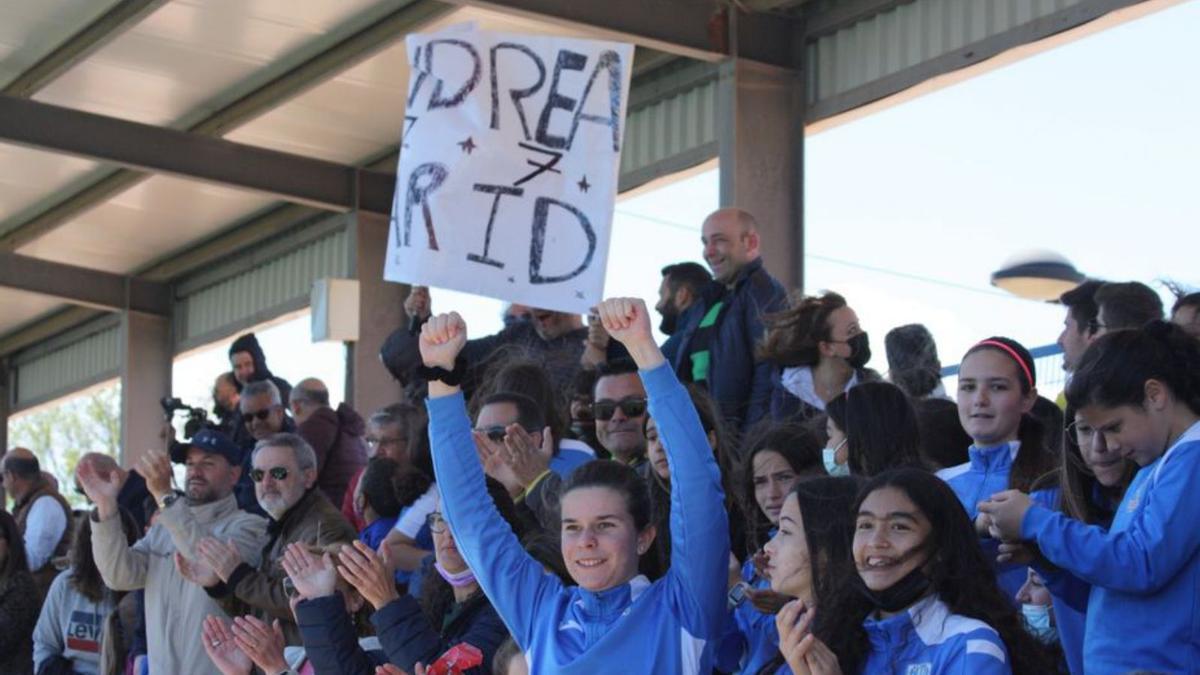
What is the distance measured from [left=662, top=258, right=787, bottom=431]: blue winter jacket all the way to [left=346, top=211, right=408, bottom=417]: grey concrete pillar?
26.6 feet

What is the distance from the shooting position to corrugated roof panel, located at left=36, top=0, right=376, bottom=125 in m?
13.3

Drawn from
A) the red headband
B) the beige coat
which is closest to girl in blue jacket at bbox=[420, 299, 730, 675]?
the red headband

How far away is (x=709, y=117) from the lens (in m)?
13.6

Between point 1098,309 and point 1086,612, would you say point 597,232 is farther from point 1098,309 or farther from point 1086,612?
point 1086,612

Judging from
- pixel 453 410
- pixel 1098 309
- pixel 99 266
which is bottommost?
pixel 453 410

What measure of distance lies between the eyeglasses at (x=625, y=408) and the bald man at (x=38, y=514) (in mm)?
4014

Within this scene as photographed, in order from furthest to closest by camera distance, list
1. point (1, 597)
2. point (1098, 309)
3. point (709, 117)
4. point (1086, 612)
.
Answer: point (709, 117)
point (1, 597)
point (1098, 309)
point (1086, 612)

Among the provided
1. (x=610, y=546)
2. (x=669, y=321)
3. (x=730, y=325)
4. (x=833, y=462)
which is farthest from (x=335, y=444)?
(x=610, y=546)

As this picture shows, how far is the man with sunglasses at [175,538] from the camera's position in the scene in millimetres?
7789

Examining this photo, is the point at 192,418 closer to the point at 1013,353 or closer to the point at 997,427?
the point at 1013,353

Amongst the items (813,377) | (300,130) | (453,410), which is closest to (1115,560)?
(453,410)

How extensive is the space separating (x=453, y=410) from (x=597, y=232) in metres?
2.43

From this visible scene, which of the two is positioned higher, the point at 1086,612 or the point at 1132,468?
the point at 1132,468

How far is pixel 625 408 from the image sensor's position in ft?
23.7
